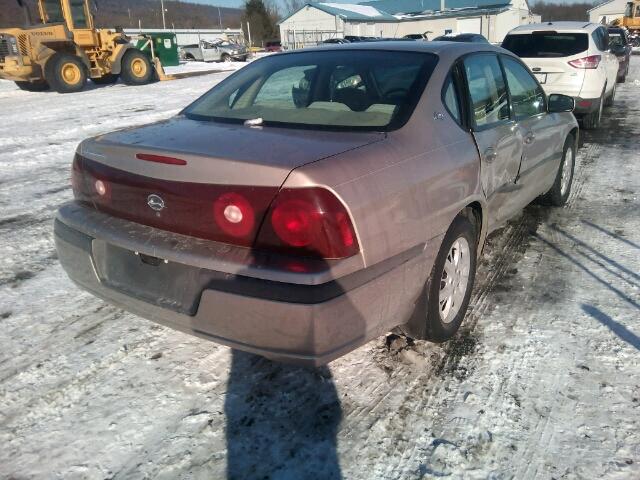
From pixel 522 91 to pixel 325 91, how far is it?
5.60ft

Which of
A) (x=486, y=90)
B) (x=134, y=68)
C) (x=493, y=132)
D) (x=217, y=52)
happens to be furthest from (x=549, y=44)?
(x=217, y=52)

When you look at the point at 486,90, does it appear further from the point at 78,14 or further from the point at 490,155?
the point at 78,14

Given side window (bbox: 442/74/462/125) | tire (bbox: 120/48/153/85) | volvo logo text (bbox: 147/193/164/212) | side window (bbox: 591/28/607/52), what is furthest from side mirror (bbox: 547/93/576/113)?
tire (bbox: 120/48/153/85)

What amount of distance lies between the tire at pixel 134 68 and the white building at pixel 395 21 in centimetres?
3380

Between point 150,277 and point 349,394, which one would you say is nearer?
point 150,277

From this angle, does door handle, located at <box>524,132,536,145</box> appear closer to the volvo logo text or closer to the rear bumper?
the rear bumper

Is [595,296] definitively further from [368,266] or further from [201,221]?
[201,221]

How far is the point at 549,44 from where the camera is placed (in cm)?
895

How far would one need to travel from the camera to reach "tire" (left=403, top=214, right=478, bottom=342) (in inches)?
106

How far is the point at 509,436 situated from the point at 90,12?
18.8 meters

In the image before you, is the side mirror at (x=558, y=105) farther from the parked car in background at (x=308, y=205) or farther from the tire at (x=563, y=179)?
the parked car in background at (x=308, y=205)

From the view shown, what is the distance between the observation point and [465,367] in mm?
2775

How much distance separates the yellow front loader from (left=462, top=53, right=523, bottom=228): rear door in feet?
52.4

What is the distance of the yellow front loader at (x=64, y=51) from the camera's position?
1598 cm
